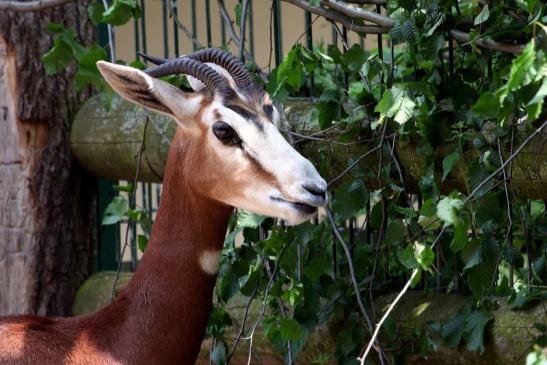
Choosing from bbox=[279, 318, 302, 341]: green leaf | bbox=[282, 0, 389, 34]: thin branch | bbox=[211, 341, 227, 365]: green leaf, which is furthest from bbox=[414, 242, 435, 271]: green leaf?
bbox=[211, 341, 227, 365]: green leaf

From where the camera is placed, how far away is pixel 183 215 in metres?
4.07

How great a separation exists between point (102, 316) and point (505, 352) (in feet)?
4.90

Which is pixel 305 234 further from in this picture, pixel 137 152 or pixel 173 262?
pixel 137 152

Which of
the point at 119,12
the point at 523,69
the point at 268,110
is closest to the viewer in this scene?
the point at 523,69

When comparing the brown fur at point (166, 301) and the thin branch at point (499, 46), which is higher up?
the thin branch at point (499, 46)

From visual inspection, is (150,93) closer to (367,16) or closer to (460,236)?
(367,16)

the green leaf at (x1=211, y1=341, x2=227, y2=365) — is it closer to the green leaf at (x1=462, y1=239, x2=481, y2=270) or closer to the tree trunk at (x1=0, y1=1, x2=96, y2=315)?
the green leaf at (x1=462, y1=239, x2=481, y2=270)

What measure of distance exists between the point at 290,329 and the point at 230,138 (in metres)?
0.78

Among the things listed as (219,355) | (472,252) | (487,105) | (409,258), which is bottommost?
(219,355)

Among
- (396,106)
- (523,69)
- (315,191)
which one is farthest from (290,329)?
(523,69)

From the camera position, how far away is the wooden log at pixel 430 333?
4148 mm

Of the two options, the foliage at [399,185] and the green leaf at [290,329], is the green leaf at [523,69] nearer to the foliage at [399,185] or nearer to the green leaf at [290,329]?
the foliage at [399,185]

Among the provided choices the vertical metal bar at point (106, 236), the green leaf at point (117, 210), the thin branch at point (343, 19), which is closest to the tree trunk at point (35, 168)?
the vertical metal bar at point (106, 236)

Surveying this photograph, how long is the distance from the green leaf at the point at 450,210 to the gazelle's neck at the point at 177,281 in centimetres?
102
